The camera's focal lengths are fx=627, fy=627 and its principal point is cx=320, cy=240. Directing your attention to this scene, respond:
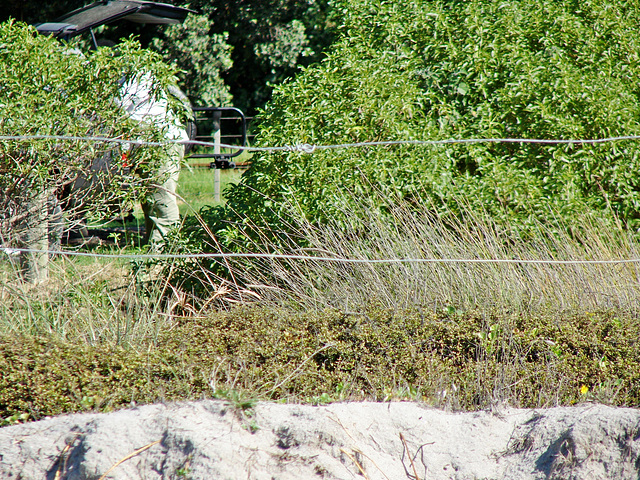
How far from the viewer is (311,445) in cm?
278

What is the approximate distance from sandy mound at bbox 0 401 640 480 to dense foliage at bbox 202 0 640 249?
1.93 metres

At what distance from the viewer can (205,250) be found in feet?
16.0

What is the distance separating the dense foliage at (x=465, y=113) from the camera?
185 inches

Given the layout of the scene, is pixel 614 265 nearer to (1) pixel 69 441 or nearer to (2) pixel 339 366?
(2) pixel 339 366

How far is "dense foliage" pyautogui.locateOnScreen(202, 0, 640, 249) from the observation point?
15.4ft

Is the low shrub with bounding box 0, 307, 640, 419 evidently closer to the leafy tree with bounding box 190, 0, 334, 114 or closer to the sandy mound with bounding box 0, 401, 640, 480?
the sandy mound with bounding box 0, 401, 640, 480

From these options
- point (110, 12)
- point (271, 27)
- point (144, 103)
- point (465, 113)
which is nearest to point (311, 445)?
point (144, 103)

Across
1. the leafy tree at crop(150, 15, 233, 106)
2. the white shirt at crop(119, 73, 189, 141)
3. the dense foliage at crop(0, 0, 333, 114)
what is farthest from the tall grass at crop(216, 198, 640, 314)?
the leafy tree at crop(150, 15, 233, 106)

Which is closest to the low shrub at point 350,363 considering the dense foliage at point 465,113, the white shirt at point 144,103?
the dense foliage at point 465,113

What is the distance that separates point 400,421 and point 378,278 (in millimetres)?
1399

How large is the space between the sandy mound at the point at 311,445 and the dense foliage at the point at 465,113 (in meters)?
1.93

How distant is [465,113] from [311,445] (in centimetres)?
350

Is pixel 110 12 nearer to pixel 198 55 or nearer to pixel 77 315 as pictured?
pixel 77 315

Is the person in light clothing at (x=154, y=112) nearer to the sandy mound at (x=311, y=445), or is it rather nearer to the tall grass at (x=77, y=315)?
the tall grass at (x=77, y=315)
